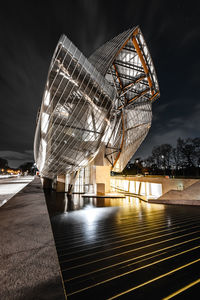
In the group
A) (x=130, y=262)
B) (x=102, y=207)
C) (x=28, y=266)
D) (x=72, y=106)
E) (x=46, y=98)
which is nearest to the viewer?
(x=28, y=266)

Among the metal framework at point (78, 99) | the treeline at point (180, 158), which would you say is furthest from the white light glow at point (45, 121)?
the treeline at point (180, 158)

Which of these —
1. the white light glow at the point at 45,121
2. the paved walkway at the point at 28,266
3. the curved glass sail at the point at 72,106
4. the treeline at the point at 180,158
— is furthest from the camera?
the treeline at the point at 180,158

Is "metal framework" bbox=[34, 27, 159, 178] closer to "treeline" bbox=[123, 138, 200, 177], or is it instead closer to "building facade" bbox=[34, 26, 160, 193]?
"building facade" bbox=[34, 26, 160, 193]

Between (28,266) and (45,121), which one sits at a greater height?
(45,121)

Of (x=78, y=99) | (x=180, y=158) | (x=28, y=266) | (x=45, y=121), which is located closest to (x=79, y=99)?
(x=78, y=99)

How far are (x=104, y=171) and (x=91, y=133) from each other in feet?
27.1

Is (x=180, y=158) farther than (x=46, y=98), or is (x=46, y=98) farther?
(x=180, y=158)

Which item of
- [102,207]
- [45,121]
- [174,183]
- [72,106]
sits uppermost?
[72,106]

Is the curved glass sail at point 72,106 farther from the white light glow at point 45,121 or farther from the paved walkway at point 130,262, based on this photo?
the paved walkway at point 130,262

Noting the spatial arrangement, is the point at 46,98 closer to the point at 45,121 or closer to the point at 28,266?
the point at 45,121

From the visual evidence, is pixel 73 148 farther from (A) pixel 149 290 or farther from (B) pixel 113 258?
(A) pixel 149 290

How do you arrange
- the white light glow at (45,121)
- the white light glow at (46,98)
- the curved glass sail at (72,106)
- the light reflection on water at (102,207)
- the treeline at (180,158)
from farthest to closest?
the treeline at (180,158) < the white light glow at (45,121) < the white light glow at (46,98) < the curved glass sail at (72,106) < the light reflection on water at (102,207)

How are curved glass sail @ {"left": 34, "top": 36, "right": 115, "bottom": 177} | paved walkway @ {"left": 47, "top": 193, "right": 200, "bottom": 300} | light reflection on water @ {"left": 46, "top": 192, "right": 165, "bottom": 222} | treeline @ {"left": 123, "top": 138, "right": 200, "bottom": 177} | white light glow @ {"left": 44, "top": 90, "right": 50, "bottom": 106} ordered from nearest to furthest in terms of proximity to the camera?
1. paved walkway @ {"left": 47, "top": 193, "right": 200, "bottom": 300}
2. light reflection on water @ {"left": 46, "top": 192, "right": 165, "bottom": 222}
3. curved glass sail @ {"left": 34, "top": 36, "right": 115, "bottom": 177}
4. white light glow @ {"left": 44, "top": 90, "right": 50, "bottom": 106}
5. treeline @ {"left": 123, "top": 138, "right": 200, "bottom": 177}

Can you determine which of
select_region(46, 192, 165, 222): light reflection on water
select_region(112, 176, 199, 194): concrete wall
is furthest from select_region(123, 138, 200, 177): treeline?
select_region(46, 192, 165, 222): light reflection on water
